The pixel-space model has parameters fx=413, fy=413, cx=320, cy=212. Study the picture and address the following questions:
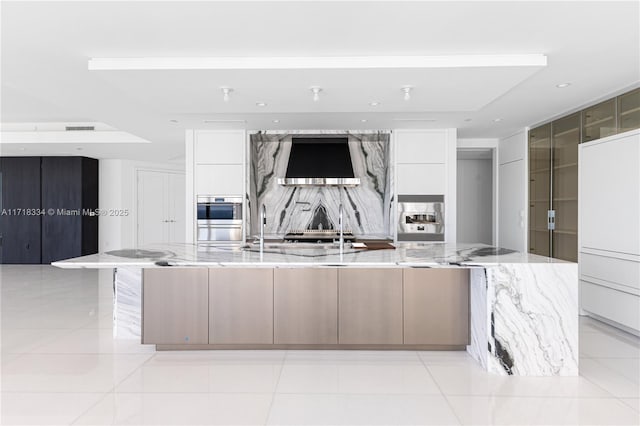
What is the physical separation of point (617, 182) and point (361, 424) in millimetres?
3584

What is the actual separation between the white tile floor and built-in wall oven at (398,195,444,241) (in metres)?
2.35

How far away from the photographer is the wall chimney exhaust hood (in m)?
5.88

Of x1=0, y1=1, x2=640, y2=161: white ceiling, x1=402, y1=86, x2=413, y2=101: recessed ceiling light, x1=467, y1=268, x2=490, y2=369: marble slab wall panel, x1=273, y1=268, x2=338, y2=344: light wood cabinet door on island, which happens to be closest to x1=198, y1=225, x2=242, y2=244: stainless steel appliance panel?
x1=0, y1=1, x2=640, y2=161: white ceiling

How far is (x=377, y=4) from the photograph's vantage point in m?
2.43

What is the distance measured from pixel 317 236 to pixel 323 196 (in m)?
0.80

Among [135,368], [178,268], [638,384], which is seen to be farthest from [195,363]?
[638,384]

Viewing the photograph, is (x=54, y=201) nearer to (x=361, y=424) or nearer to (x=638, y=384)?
(x=361, y=424)

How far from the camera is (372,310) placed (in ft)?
10.8

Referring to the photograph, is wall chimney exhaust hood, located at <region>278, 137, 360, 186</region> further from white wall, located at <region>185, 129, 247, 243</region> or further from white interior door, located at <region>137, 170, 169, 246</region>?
white interior door, located at <region>137, 170, 169, 246</region>

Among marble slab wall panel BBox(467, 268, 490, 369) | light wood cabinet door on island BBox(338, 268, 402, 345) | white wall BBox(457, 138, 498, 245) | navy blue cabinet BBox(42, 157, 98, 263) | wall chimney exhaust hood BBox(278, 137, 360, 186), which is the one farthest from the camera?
navy blue cabinet BBox(42, 157, 98, 263)

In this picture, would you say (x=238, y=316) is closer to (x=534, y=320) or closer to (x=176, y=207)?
(x=534, y=320)

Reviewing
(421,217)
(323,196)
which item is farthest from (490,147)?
(323,196)

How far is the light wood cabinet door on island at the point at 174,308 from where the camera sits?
3299 mm

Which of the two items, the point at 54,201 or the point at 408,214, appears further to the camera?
the point at 54,201
